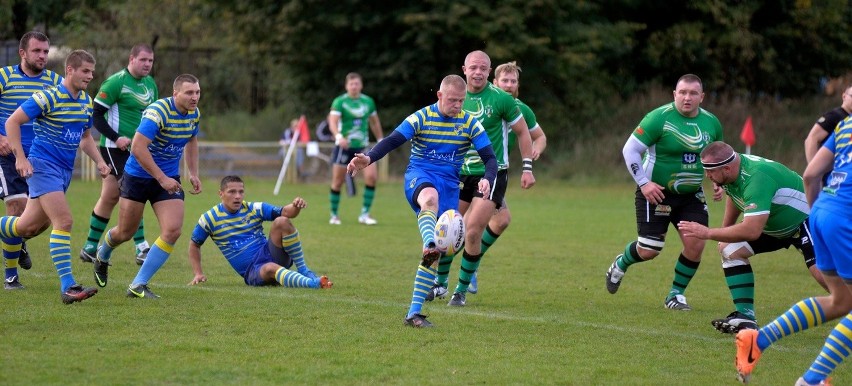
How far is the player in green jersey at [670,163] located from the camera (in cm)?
888

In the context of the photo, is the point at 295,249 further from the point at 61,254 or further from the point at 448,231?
the point at 448,231

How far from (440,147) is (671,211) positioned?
212cm

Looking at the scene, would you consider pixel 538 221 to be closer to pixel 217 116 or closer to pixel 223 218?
pixel 223 218

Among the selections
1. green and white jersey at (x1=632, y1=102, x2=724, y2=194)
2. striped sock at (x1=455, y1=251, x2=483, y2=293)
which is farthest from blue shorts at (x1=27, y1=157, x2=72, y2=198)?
green and white jersey at (x1=632, y1=102, x2=724, y2=194)

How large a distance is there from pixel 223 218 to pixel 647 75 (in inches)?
1007

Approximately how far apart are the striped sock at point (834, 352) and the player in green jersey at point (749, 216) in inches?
44.8

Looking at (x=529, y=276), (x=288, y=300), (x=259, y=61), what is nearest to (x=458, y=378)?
(x=288, y=300)

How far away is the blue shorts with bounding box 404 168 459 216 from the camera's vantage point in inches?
331

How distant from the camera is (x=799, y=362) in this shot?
7.05 m

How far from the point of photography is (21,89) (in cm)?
971

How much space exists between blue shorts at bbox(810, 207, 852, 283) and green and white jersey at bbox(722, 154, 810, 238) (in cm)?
117

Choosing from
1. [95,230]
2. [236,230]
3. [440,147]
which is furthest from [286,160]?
[440,147]

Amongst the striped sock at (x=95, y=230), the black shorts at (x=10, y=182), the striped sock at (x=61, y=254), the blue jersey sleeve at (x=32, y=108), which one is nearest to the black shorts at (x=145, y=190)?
the striped sock at (x=61, y=254)

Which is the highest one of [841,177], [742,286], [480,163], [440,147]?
[841,177]
